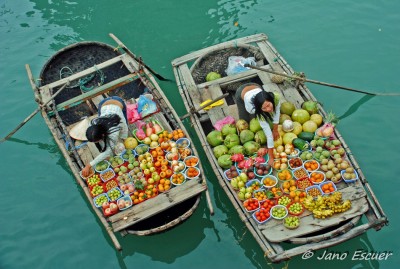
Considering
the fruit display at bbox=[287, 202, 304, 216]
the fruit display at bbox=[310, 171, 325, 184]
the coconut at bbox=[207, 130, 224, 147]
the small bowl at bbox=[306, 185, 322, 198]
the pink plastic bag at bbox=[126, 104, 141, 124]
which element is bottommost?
the fruit display at bbox=[287, 202, 304, 216]

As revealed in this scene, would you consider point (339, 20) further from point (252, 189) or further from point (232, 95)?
point (252, 189)

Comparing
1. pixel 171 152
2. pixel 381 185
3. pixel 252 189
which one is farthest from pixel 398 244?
pixel 171 152

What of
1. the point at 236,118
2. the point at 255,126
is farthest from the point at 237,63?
the point at 255,126

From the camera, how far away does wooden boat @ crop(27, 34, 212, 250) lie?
6125 mm

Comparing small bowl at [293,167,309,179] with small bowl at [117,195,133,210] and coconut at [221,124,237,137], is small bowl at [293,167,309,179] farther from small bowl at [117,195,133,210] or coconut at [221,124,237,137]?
small bowl at [117,195,133,210]

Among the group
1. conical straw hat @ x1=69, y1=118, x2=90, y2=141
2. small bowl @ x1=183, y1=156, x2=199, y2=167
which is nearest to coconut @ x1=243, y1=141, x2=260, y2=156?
small bowl @ x1=183, y1=156, x2=199, y2=167

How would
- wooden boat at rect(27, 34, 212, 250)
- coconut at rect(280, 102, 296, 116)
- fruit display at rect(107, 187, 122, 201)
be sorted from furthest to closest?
1. coconut at rect(280, 102, 296, 116)
2. fruit display at rect(107, 187, 122, 201)
3. wooden boat at rect(27, 34, 212, 250)

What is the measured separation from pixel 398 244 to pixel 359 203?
1.43m

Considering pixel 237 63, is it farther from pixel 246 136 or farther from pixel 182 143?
pixel 182 143

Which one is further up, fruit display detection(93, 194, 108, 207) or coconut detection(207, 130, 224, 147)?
coconut detection(207, 130, 224, 147)

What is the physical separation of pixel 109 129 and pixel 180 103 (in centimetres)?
297

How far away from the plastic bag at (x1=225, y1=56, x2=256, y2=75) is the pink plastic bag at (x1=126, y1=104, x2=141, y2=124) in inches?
93.3

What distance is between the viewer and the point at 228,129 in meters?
7.01

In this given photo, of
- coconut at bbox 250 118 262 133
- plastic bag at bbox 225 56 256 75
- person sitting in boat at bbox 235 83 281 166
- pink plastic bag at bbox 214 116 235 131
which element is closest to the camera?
person sitting in boat at bbox 235 83 281 166
